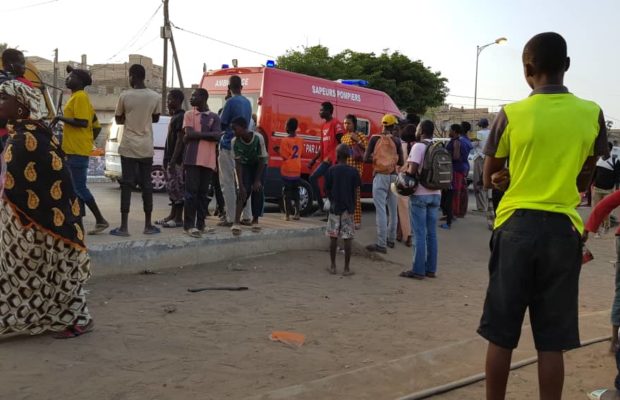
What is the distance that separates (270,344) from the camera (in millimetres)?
4078

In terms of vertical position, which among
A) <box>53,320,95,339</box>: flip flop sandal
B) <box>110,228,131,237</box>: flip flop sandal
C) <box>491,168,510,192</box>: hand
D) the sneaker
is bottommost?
<box>53,320,95,339</box>: flip flop sandal

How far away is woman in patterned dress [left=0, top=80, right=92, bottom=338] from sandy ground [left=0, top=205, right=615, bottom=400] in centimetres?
20

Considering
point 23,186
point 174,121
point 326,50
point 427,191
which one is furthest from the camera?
point 326,50

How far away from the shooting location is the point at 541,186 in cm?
258

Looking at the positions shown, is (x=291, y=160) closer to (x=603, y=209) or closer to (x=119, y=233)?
(x=119, y=233)

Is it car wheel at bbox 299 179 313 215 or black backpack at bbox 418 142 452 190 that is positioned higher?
black backpack at bbox 418 142 452 190

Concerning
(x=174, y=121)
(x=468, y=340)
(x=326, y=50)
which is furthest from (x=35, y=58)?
(x=468, y=340)

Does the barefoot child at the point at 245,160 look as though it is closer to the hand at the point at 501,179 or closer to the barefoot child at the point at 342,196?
the barefoot child at the point at 342,196

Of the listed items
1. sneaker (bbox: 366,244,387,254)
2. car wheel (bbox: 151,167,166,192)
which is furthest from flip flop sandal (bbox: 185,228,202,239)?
car wheel (bbox: 151,167,166,192)

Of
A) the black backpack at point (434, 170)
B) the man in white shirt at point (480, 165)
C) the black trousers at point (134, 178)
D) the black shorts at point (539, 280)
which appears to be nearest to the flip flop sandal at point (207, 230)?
the black trousers at point (134, 178)

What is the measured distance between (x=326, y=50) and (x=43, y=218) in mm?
28228

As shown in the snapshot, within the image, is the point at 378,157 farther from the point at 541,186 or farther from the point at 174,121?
the point at 541,186

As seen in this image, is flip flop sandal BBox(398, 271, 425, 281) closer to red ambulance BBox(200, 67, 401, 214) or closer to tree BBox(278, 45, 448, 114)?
red ambulance BBox(200, 67, 401, 214)

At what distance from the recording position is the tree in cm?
2984
